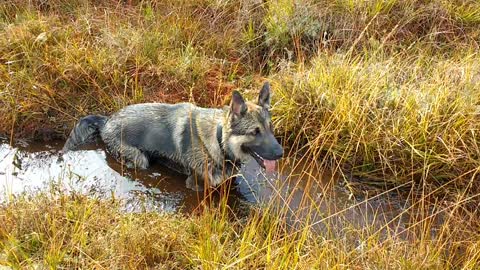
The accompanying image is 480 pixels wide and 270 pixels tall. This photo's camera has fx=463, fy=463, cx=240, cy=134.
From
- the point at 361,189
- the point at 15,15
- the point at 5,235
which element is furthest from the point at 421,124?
the point at 15,15

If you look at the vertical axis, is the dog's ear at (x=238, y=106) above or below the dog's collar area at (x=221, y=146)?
above

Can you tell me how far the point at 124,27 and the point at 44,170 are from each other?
2.29 meters

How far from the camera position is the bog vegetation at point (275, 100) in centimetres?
309

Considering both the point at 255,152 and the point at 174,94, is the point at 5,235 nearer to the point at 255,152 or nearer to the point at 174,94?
the point at 255,152

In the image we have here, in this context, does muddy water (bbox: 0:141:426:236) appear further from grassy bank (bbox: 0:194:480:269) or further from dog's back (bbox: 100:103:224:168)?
grassy bank (bbox: 0:194:480:269)

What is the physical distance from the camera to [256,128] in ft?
12.6

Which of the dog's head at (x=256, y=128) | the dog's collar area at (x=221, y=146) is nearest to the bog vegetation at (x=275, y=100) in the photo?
the dog's head at (x=256, y=128)

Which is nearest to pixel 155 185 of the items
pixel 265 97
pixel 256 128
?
pixel 256 128

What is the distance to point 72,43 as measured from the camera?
545 cm

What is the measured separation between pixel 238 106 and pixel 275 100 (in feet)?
4.54

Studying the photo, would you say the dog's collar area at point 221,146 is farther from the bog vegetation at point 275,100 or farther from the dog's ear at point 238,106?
the bog vegetation at point 275,100

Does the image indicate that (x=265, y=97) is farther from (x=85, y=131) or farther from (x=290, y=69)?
(x=85, y=131)

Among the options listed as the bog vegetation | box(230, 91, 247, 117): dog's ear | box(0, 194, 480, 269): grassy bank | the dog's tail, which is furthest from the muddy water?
box(230, 91, 247, 117): dog's ear

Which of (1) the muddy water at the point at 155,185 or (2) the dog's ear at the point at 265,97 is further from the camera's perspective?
(1) the muddy water at the point at 155,185
